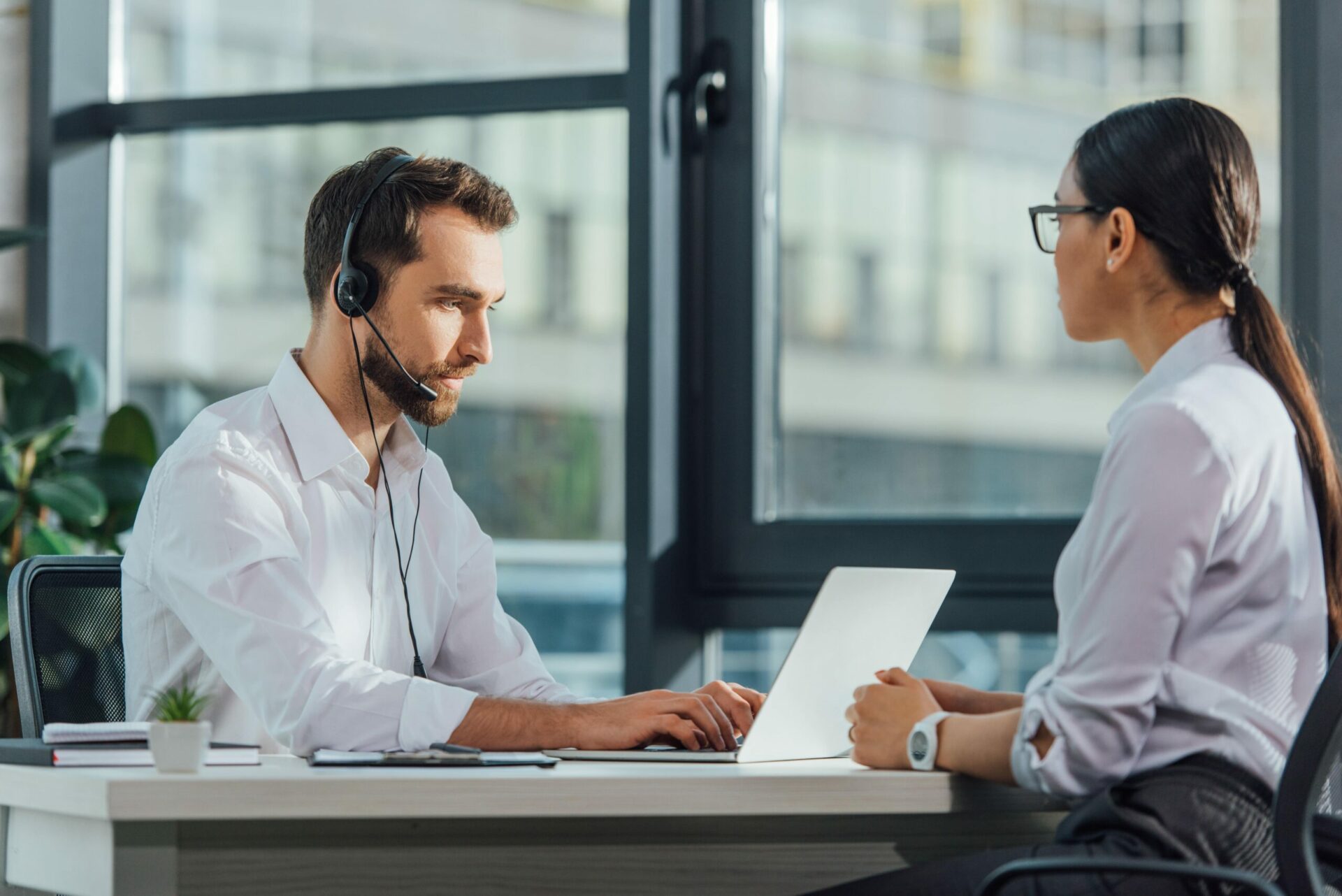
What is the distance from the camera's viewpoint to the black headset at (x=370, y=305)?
1962 mm

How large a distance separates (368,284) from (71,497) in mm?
1094

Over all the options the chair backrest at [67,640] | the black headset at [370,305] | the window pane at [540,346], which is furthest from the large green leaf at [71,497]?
the black headset at [370,305]

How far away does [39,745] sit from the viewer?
137 cm

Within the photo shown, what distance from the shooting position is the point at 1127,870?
1176 millimetres

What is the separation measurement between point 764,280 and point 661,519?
503 mm

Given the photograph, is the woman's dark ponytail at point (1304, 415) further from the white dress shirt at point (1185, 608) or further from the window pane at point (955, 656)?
the window pane at point (955, 656)

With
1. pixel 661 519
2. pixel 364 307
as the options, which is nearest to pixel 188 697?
pixel 364 307

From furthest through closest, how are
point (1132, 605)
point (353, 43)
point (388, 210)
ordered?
point (353, 43) → point (388, 210) → point (1132, 605)

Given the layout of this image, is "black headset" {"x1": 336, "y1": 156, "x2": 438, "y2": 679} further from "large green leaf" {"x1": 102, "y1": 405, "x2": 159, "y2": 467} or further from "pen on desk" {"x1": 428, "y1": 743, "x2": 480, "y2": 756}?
"large green leaf" {"x1": 102, "y1": 405, "x2": 159, "y2": 467}

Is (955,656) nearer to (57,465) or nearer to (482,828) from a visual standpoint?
(482,828)

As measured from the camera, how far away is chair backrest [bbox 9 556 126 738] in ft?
6.19

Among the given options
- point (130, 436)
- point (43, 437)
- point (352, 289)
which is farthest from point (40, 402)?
point (352, 289)

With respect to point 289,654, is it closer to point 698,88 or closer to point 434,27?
point 698,88

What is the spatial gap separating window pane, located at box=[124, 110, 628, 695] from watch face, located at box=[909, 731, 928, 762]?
59.8 inches
